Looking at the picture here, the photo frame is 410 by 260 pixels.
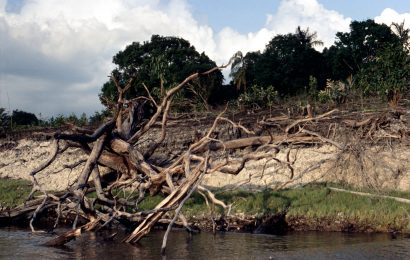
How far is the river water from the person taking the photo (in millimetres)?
12054

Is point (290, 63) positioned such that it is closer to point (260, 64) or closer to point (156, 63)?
point (260, 64)

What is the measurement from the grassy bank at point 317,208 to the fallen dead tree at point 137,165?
2.10 ft

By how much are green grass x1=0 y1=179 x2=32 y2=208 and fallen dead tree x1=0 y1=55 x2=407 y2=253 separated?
5.33ft

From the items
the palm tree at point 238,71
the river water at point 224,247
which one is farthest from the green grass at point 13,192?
the palm tree at point 238,71

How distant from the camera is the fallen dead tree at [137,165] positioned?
13.5 m

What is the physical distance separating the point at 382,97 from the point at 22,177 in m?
13.2

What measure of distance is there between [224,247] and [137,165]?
4.46 m

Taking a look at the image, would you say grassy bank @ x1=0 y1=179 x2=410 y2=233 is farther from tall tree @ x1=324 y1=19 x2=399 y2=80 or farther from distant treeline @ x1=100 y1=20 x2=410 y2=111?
tall tree @ x1=324 y1=19 x2=399 y2=80

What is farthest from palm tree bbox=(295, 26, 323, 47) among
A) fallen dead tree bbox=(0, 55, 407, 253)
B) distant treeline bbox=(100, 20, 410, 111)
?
fallen dead tree bbox=(0, 55, 407, 253)

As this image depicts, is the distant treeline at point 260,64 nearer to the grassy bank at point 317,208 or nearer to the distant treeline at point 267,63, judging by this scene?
the distant treeline at point 267,63

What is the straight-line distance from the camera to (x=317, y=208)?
50.9 ft

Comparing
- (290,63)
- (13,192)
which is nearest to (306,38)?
(290,63)

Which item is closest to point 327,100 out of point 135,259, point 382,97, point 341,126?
point 382,97

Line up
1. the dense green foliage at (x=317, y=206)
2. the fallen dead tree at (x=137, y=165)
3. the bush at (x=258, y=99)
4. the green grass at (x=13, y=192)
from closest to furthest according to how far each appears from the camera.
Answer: the fallen dead tree at (x=137, y=165)
the dense green foliage at (x=317, y=206)
the green grass at (x=13, y=192)
the bush at (x=258, y=99)
